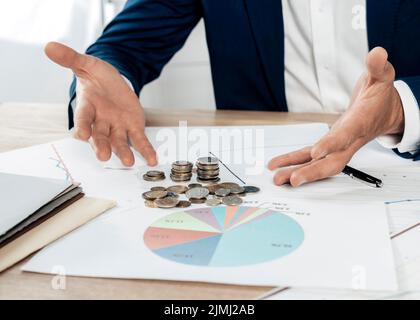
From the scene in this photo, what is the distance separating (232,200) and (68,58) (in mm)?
411

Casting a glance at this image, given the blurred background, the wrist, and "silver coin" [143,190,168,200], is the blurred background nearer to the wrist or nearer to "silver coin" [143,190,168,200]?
the wrist

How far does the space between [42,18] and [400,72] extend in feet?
5.28

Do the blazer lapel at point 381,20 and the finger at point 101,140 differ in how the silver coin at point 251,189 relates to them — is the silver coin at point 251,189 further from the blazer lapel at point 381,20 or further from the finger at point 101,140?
the blazer lapel at point 381,20

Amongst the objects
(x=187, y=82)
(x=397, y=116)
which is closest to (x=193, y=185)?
(x=397, y=116)

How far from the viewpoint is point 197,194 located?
0.60 meters

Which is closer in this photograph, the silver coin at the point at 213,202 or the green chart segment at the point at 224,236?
the green chart segment at the point at 224,236

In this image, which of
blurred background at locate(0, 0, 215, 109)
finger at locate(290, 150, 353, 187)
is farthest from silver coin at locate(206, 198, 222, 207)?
blurred background at locate(0, 0, 215, 109)

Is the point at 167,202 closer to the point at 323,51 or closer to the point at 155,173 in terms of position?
the point at 155,173

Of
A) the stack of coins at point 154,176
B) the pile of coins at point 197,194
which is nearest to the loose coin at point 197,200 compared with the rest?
the pile of coins at point 197,194

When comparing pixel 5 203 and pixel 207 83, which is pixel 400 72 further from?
pixel 207 83

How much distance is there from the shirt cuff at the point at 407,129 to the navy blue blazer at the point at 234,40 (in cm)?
31

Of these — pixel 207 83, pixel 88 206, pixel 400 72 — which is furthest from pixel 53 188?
pixel 207 83

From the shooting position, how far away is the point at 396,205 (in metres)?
0.57

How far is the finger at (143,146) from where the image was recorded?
76 centimetres
